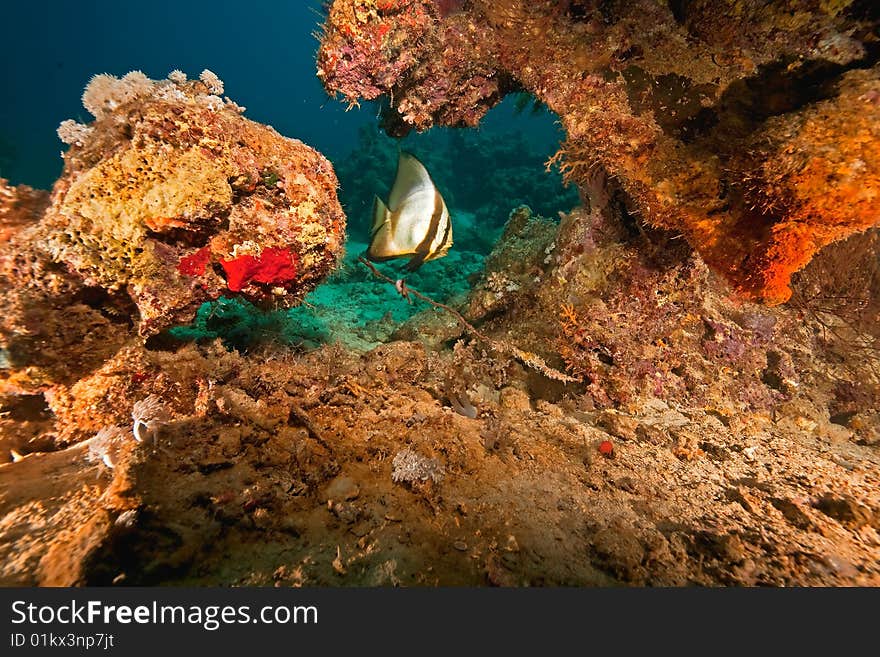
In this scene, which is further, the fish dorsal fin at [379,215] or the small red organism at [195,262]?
the fish dorsal fin at [379,215]

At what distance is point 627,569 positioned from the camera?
5.96 ft

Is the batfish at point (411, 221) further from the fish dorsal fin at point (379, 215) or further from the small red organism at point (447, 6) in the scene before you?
the small red organism at point (447, 6)

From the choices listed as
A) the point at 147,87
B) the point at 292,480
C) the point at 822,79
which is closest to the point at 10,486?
the point at 292,480

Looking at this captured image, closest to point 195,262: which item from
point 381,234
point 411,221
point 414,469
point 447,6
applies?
point 381,234

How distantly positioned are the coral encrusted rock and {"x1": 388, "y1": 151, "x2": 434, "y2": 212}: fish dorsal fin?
47 centimetres

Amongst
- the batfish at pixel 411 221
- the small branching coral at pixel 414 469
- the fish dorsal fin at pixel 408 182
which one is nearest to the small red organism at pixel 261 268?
the batfish at pixel 411 221

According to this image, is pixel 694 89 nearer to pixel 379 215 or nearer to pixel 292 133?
pixel 379 215

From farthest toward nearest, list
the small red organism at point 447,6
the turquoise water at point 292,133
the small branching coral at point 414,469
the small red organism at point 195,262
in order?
the turquoise water at point 292,133 → the small red organism at point 447,6 → the small red organism at point 195,262 → the small branching coral at point 414,469

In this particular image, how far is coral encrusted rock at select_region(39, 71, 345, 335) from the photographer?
2041 mm

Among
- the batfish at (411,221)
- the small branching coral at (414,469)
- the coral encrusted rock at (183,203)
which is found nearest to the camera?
the coral encrusted rock at (183,203)

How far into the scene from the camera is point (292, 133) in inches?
2335

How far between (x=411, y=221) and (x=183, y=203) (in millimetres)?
1272

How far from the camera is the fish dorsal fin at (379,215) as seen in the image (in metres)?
2.48

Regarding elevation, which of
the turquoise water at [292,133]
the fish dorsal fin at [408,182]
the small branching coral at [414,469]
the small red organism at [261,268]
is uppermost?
the turquoise water at [292,133]
